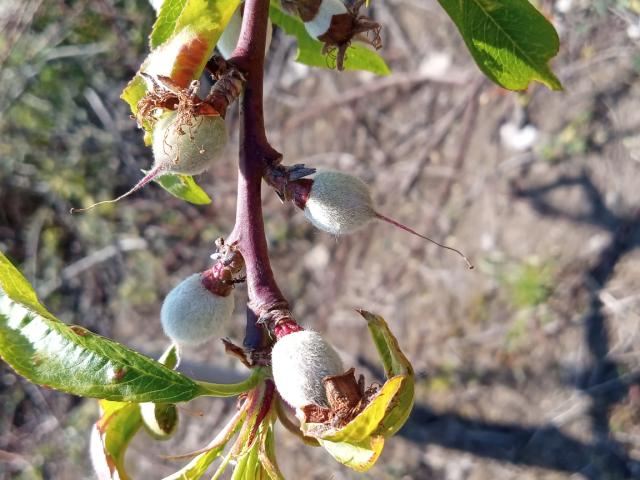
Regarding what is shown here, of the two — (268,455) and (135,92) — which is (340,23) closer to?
(135,92)

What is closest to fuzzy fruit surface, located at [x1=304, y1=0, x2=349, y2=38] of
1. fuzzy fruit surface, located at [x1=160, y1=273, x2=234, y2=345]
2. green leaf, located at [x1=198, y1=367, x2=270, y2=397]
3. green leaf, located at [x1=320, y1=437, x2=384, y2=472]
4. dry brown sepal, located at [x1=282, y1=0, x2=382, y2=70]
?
dry brown sepal, located at [x1=282, y1=0, x2=382, y2=70]

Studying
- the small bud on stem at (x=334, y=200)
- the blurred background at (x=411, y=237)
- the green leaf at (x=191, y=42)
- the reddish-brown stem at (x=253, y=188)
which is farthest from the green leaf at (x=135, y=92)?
the blurred background at (x=411, y=237)

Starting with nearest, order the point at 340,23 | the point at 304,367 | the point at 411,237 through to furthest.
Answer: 1. the point at 304,367
2. the point at 340,23
3. the point at 411,237

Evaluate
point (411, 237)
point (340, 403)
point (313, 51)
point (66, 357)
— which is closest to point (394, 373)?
point (340, 403)

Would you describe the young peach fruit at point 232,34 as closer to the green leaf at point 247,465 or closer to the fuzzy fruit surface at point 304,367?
the fuzzy fruit surface at point 304,367

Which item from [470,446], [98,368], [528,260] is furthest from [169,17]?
[470,446]

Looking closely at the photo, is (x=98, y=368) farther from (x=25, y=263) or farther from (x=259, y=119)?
(x=25, y=263)
